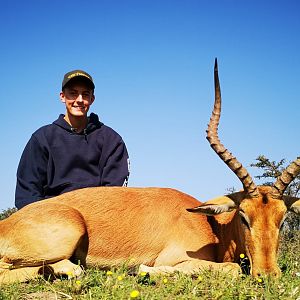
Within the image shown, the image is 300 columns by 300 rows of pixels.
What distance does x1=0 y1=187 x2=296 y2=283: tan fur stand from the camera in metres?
5.91

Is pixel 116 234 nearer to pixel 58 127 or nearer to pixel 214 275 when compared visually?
pixel 214 275

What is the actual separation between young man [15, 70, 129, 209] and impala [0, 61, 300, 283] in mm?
1572

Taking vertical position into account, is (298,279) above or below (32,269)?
above

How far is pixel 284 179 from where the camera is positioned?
633 cm

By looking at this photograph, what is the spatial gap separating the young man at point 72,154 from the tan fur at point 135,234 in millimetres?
1568

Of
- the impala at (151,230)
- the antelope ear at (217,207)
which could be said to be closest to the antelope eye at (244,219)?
the impala at (151,230)

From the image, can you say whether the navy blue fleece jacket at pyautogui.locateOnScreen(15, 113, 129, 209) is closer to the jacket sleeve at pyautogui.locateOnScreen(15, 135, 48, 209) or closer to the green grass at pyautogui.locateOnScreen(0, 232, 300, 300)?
the jacket sleeve at pyautogui.locateOnScreen(15, 135, 48, 209)

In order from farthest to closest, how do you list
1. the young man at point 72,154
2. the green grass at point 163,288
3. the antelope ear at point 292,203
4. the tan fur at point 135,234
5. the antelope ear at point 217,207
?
the young man at point 72,154, the antelope ear at point 292,203, the antelope ear at point 217,207, the tan fur at point 135,234, the green grass at point 163,288

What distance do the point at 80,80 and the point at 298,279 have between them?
18.2ft

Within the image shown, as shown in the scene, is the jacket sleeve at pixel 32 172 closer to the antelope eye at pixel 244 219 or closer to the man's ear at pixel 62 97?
the man's ear at pixel 62 97

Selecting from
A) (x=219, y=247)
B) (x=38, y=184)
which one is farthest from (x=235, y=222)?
(x=38, y=184)

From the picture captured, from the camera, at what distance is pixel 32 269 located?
19.4ft

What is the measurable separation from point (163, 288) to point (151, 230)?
1917mm

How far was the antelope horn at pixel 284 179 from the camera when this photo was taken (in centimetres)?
625
